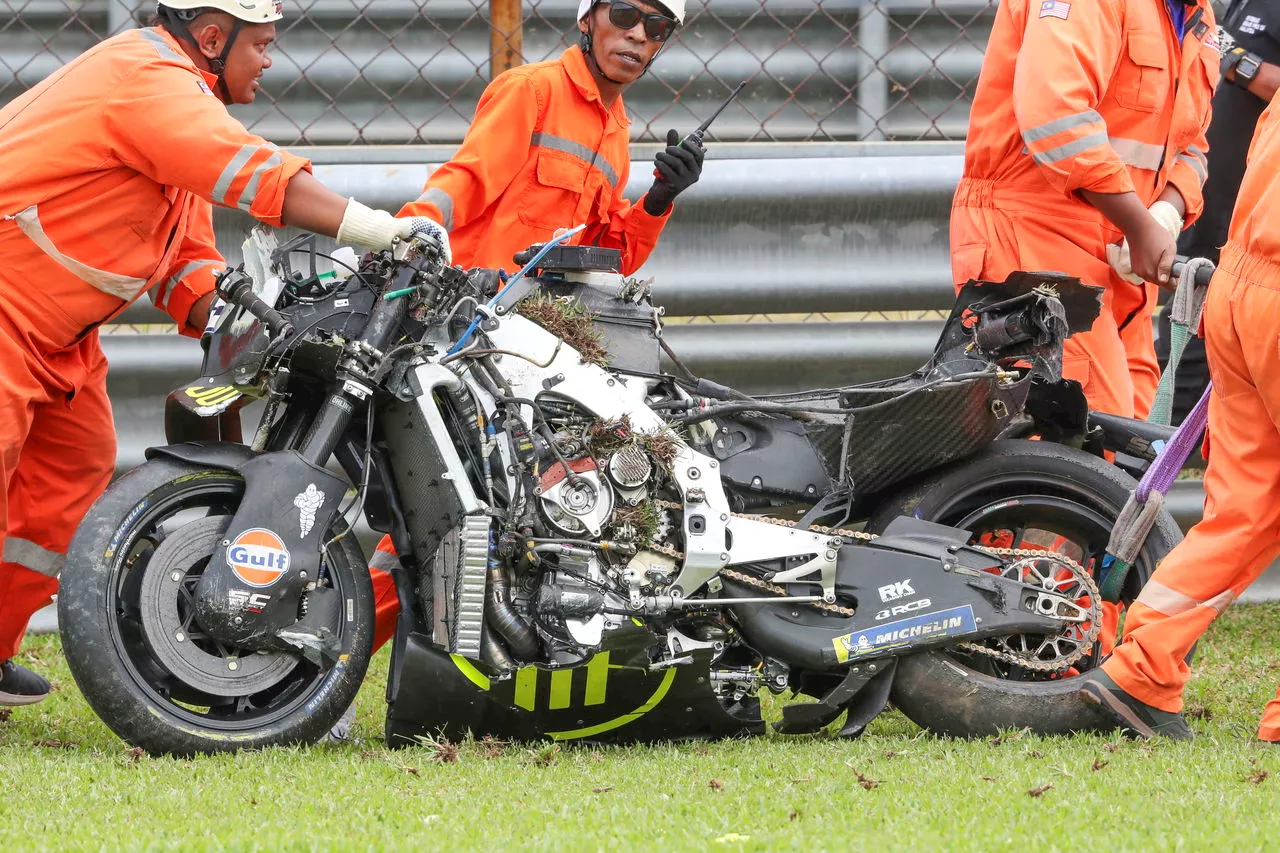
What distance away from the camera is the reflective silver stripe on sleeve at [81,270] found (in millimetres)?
3840

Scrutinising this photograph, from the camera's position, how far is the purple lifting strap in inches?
157

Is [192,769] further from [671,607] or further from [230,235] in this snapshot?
[230,235]

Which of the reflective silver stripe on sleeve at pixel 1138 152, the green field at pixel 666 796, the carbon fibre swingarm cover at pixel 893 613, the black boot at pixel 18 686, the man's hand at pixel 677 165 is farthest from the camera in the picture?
the reflective silver stripe on sleeve at pixel 1138 152

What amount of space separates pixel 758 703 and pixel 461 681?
765mm

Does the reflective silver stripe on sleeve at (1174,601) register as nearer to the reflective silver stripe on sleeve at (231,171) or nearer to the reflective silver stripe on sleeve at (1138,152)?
the reflective silver stripe on sleeve at (1138,152)

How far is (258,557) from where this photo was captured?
142 inches

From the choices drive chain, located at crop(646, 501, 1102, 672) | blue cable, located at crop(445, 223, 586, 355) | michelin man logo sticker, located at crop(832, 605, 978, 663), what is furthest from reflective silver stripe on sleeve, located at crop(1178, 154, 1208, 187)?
blue cable, located at crop(445, 223, 586, 355)

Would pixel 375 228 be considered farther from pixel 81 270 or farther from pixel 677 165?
pixel 677 165

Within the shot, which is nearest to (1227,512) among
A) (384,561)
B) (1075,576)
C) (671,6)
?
(1075,576)

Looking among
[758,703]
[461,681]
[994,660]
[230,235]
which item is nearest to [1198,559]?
[994,660]

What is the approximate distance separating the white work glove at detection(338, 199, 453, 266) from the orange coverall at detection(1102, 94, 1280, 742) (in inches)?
72.7

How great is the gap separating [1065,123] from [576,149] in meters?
1.32

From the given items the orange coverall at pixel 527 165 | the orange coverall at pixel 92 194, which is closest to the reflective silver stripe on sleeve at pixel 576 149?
the orange coverall at pixel 527 165

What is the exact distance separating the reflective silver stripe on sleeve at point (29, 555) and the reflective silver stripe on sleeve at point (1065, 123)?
2812 millimetres
